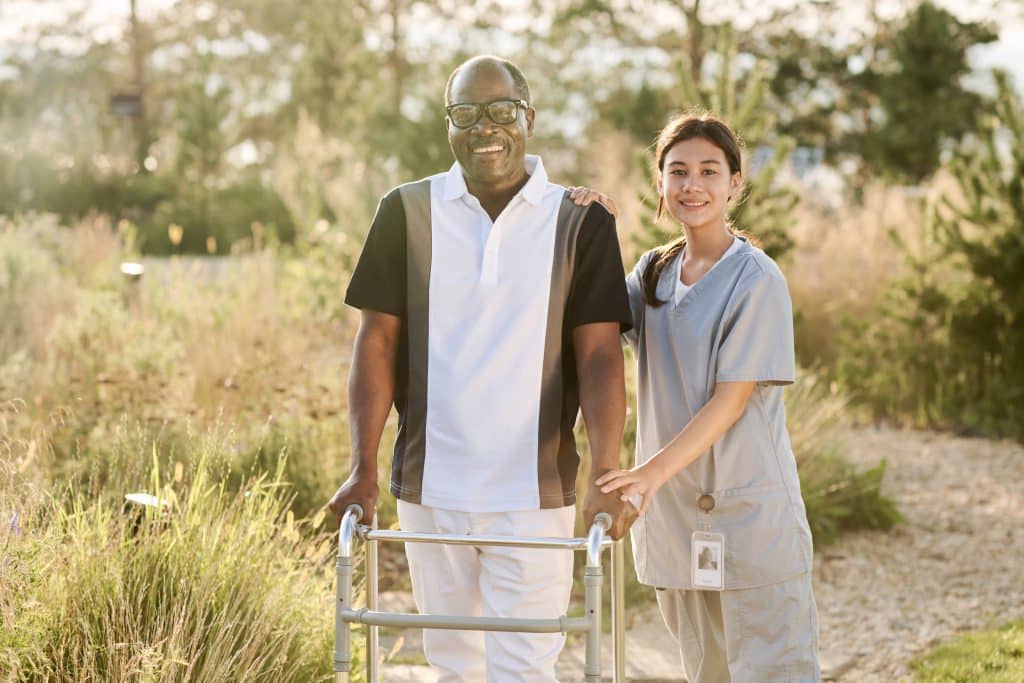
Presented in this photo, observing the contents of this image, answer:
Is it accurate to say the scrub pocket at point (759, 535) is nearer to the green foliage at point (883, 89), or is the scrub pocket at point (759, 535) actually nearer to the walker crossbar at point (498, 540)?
the walker crossbar at point (498, 540)

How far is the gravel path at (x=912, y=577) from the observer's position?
4957mm

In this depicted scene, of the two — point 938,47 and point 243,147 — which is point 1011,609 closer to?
point 938,47

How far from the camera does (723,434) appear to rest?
314 centimetres

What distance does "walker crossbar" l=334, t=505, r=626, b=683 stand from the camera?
2.56 m

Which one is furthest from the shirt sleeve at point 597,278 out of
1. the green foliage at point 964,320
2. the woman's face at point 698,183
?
the green foliage at point 964,320

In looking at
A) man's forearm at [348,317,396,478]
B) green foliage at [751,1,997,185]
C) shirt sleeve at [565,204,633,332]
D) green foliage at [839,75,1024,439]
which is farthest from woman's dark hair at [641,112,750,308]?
green foliage at [751,1,997,185]

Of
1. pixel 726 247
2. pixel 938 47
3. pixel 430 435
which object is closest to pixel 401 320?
pixel 430 435

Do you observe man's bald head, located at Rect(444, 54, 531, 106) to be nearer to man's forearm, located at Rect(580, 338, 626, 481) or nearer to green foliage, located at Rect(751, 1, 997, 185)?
man's forearm, located at Rect(580, 338, 626, 481)

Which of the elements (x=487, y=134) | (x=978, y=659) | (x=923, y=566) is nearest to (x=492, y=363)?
(x=487, y=134)

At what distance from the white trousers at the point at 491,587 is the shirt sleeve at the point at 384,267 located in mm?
478

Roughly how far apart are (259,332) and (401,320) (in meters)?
5.17

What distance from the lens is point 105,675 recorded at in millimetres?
3291

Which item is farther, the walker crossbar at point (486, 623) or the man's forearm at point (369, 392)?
the man's forearm at point (369, 392)

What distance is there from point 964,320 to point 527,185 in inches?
290
